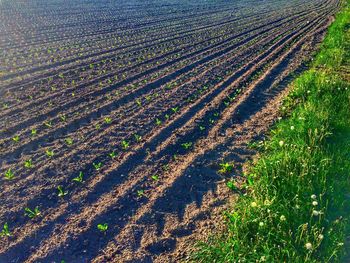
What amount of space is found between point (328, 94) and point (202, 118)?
253 cm

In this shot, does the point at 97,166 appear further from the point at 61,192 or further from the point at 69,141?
the point at 69,141

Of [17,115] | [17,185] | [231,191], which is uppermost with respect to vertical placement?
[17,115]

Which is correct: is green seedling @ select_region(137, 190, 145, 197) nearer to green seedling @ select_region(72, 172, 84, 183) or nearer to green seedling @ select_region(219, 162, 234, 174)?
green seedling @ select_region(72, 172, 84, 183)

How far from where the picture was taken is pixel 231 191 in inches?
199

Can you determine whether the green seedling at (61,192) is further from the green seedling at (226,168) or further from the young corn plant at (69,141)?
the green seedling at (226,168)

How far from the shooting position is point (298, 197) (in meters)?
4.36

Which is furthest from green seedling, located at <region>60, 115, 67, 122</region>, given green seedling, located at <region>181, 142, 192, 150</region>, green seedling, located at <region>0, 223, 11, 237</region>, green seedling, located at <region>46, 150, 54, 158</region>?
green seedling, located at <region>0, 223, 11, 237</region>

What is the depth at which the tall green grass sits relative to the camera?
3707mm

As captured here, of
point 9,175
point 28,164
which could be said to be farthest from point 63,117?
point 9,175

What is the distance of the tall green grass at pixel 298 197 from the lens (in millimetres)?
3707

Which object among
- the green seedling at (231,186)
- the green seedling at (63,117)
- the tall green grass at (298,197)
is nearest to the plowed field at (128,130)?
the green seedling at (63,117)

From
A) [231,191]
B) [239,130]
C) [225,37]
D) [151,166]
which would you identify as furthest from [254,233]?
[225,37]

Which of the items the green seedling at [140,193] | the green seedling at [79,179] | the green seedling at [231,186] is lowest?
the green seedling at [231,186]

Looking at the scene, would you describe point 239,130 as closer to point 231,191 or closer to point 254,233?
point 231,191
